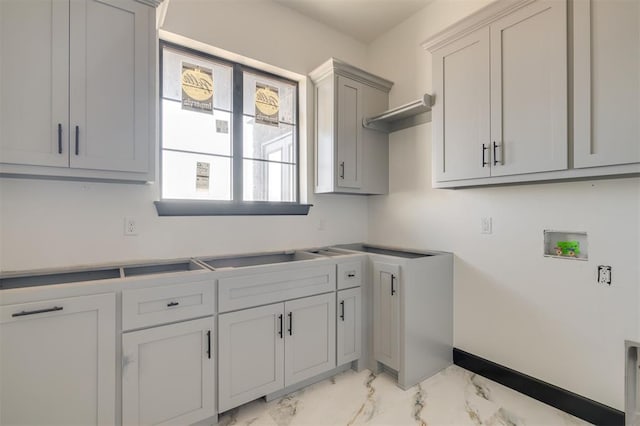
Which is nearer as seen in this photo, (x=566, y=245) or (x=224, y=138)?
(x=566, y=245)

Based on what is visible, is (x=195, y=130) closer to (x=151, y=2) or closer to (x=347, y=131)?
(x=151, y=2)

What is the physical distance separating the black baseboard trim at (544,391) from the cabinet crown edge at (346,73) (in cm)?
247

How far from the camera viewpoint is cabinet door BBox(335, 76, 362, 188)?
2.67m

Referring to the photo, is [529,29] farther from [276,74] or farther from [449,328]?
[449,328]

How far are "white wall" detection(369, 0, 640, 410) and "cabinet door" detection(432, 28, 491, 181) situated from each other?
350 mm

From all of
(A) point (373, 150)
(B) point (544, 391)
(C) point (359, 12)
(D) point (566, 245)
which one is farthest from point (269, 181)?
(B) point (544, 391)

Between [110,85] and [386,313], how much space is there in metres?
2.30

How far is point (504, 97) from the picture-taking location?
75.7 inches

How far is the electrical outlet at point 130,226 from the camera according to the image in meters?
2.00

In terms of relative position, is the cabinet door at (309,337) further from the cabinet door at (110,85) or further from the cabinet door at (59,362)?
the cabinet door at (110,85)

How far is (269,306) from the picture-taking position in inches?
76.5

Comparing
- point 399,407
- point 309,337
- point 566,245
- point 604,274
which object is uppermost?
point 566,245

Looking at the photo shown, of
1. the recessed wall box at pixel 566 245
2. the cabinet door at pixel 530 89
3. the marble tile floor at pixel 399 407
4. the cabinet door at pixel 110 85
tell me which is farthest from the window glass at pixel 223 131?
the recessed wall box at pixel 566 245

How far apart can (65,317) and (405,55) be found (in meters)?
3.20
